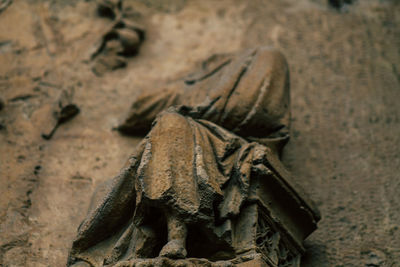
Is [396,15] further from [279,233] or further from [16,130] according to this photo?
[16,130]

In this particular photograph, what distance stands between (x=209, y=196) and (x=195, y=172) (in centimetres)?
11

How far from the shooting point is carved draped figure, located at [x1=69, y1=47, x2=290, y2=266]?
2146mm

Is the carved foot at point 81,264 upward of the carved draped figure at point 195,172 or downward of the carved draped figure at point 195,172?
downward

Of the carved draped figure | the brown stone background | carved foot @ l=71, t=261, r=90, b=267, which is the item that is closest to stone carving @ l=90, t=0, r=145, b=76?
the brown stone background

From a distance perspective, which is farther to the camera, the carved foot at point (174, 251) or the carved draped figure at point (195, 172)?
the carved draped figure at point (195, 172)

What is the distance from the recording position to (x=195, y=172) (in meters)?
2.20

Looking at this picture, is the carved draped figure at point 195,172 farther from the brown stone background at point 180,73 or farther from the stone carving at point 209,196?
the brown stone background at point 180,73

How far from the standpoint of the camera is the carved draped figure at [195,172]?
215 cm

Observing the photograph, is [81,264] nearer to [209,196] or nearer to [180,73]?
[209,196]

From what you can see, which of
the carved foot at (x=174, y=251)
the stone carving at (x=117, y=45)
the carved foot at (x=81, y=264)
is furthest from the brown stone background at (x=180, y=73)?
the carved foot at (x=174, y=251)

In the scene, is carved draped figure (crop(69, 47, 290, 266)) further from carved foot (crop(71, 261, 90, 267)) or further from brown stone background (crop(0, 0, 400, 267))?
brown stone background (crop(0, 0, 400, 267))

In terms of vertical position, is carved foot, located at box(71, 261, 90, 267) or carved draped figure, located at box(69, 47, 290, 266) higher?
carved draped figure, located at box(69, 47, 290, 266)

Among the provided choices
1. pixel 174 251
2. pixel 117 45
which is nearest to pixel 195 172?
pixel 174 251

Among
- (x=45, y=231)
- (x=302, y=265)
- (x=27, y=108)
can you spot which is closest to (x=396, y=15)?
(x=302, y=265)
